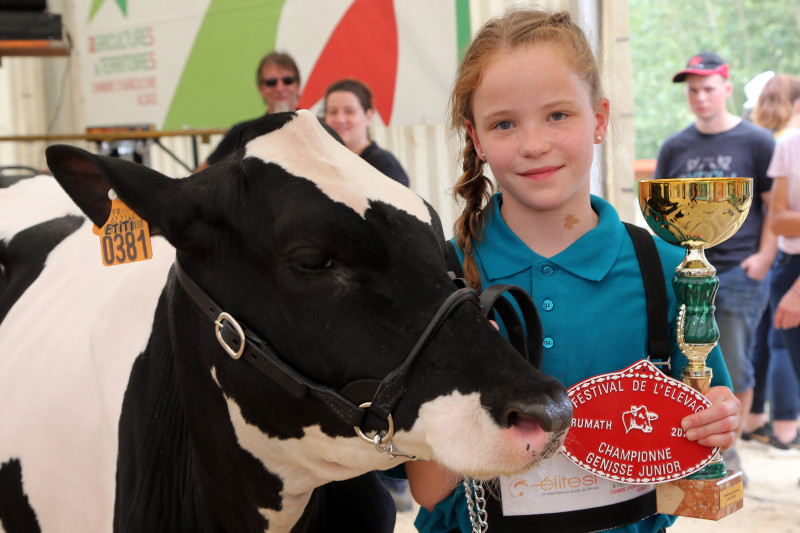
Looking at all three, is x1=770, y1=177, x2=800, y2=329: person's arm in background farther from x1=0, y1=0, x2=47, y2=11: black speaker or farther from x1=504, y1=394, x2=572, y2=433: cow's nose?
x1=0, y1=0, x2=47, y2=11: black speaker

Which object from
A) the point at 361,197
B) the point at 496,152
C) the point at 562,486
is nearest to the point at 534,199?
the point at 496,152

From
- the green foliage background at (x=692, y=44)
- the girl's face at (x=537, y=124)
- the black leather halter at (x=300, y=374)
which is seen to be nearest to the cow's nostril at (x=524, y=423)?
the black leather halter at (x=300, y=374)

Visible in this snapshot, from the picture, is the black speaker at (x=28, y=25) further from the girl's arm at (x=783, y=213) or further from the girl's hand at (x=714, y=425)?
the girl's hand at (x=714, y=425)

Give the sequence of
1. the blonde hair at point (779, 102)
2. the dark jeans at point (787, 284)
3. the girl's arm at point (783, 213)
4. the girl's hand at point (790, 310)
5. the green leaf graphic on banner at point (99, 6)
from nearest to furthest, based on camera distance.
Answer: the girl's hand at point (790, 310) → the girl's arm at point (783, 213) → the dark jeans at point (787, 284) → the blonde hair at point (779, 102) → the green leaf graphic on banner at point (99, 6)

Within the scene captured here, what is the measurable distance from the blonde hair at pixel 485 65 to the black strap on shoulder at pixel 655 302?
0.96 ft

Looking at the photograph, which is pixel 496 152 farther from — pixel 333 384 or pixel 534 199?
pixel 333 384

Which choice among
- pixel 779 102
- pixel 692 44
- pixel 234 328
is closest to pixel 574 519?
pixel 234 328

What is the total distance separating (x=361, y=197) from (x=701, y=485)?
73cm

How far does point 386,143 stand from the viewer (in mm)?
4551

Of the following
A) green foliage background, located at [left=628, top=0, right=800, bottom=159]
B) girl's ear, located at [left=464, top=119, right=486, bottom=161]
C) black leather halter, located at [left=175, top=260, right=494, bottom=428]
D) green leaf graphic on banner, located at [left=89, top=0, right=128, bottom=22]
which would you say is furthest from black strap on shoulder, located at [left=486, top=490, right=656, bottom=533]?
green foliage background, located at [left=628, top=0, right=800, bottom=159]

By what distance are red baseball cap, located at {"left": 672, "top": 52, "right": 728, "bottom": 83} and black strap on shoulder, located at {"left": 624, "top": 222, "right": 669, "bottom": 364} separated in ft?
9.27

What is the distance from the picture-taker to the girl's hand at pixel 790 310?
11.5 ft

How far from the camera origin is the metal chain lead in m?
1.30

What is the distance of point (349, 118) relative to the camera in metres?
3.75
